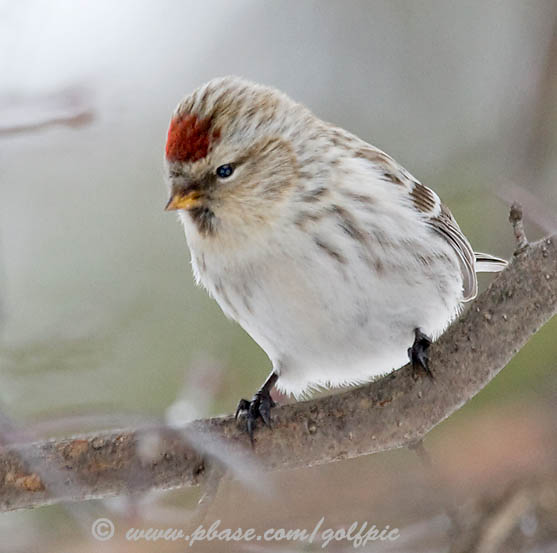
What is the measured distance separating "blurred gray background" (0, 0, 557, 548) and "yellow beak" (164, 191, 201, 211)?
0.22m

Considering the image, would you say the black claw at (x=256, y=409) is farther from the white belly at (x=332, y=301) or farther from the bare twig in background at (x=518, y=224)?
the bare twig in background at (x=518, y=224)

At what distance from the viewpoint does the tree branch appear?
1.93 metres

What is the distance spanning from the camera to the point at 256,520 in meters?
2.30

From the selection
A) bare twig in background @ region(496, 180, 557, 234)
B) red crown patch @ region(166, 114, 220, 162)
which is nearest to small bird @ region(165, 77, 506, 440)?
red crown patch @ region(166, 114, 220, 162)

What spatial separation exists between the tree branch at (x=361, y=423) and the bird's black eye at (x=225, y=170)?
0.54m

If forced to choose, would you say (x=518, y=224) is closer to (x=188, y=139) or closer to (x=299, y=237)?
(x=299, y=237)

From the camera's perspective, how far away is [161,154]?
391cm

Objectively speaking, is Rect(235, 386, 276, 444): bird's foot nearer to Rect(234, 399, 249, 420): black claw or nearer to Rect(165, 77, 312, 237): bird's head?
Rect(234, 399, 249, 420): black claw

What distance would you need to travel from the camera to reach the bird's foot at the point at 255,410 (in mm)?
2070

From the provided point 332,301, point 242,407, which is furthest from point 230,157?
point 242,407

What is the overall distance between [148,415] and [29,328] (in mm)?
2012

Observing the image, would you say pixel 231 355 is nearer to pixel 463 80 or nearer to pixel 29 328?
pixel 29 328

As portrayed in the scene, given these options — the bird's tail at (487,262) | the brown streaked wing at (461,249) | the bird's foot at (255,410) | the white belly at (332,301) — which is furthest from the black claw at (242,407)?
the bird's tail at (487,262)

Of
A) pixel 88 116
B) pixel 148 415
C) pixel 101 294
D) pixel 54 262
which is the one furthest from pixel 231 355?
pixel 148 415
